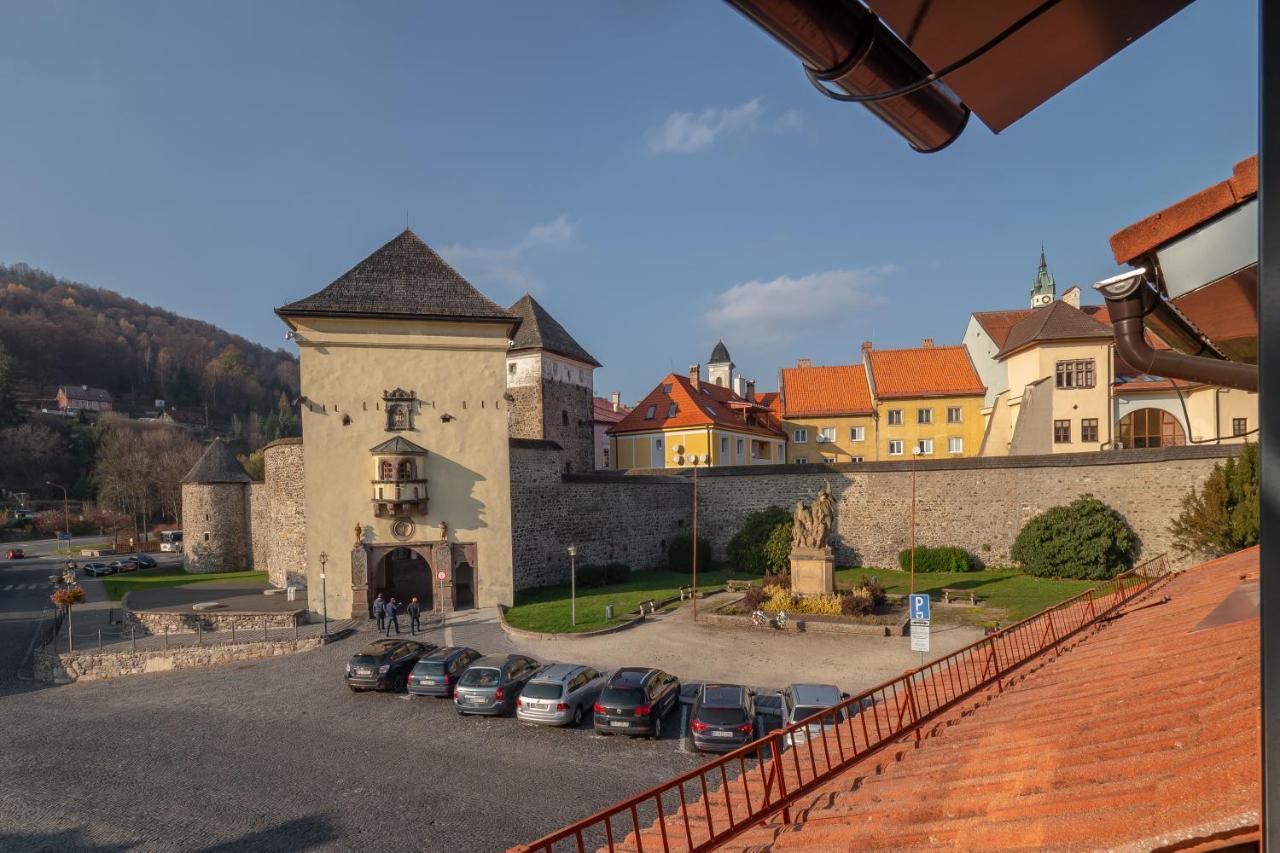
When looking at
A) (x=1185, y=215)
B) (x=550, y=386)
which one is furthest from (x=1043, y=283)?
(x=1185, y=215)

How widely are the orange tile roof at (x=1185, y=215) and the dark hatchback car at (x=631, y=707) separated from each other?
10.8 metres

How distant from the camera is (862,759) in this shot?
4.83 meters

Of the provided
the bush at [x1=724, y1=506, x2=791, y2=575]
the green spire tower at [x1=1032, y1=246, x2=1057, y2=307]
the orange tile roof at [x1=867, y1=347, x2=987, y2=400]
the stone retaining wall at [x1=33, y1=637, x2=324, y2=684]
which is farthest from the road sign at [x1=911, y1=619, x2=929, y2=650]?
the green spire tower at [x1=1032, y1=246, x2=1057, y2=307]

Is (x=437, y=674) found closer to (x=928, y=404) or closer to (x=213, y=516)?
(x=213, y=516)

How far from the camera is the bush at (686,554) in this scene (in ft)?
98.5

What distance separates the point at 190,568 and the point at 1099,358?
163 feet

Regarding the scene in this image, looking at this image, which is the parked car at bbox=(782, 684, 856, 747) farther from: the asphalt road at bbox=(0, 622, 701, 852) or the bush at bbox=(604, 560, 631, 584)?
the bush at bbox=(604, 560, 631, 584)

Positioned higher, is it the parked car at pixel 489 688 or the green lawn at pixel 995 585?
the parked car at pixel 489 688

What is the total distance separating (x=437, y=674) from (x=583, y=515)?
13965 mm

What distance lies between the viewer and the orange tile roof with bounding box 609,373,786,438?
39.5m

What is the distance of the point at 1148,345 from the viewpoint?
3365 millimetres

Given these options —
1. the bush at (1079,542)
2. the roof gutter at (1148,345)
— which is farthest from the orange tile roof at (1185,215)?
the bush at (1079,542)

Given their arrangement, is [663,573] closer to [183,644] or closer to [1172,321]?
[183,644]

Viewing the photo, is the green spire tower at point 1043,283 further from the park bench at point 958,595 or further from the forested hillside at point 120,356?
the forested hillside at point 120,356
